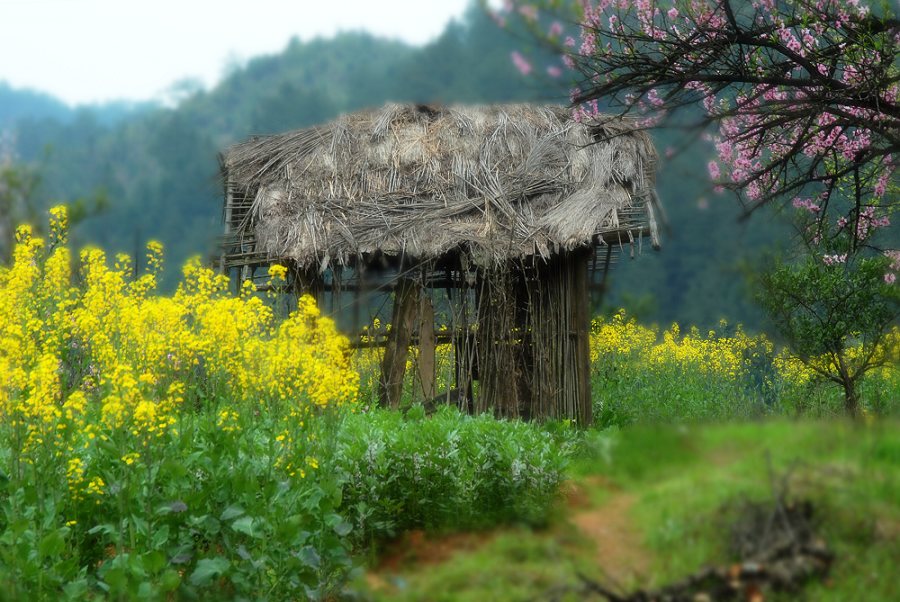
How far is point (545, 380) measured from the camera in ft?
43.7

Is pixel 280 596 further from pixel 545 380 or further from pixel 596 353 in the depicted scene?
pixel 596 353

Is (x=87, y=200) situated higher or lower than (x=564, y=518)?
higher

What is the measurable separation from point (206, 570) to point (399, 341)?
26.3 feet

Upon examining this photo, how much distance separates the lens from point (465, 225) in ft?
40.9

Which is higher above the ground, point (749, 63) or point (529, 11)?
point (529, 11)

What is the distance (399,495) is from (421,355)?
231 inches

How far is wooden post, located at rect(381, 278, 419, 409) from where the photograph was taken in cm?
1281

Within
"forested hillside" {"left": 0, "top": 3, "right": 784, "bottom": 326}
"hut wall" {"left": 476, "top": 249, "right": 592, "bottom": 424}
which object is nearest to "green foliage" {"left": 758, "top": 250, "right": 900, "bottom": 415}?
"forested hillside" {"left": 0, "top": 3, "right": 784, "bottom": 326}

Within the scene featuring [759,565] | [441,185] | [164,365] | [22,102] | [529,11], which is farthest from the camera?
[22,102]

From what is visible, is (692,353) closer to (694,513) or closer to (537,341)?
(537,341)

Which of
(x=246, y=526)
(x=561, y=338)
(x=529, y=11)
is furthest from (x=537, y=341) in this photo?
(x=246, y=526)

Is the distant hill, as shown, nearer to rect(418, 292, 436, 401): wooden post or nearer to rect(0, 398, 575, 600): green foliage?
rect(418, 292, 436, 401): wooden post

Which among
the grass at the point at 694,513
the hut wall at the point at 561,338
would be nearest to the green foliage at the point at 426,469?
the grass at the point at 694,513

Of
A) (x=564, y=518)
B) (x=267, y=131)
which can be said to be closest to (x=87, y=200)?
(x=267, y=131)
